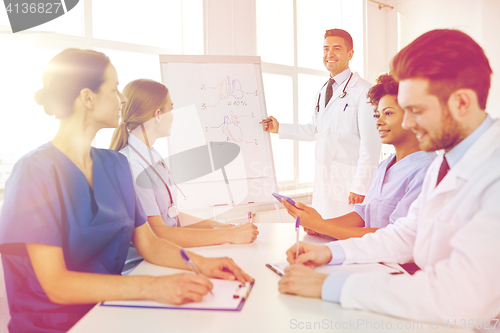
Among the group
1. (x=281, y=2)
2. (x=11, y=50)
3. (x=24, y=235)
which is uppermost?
(x=281, y=2)

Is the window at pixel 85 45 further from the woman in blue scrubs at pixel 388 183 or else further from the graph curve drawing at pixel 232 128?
the woman in blue scrubs at pixel 388 183

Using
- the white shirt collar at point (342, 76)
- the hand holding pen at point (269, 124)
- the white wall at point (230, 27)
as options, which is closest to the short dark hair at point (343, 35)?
the white shirt collar at point (342, 76)

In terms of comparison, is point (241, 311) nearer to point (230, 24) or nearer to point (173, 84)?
point (173, 84)

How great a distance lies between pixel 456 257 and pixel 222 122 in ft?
6.11

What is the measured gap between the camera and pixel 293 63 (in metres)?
3.70

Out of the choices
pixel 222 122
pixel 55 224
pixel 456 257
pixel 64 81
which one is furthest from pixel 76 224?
pixel 222 122

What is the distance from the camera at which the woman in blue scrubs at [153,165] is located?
1367 mm

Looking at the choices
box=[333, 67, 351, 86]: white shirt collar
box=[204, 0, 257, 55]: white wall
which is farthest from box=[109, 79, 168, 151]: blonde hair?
box=[333, 67, 351, 86]: white shirt collar

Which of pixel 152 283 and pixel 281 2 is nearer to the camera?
pixel 152 283

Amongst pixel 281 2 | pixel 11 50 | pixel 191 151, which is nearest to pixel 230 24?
pixel 281 2

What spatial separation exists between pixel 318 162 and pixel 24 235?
2.37m

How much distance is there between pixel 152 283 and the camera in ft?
2.73

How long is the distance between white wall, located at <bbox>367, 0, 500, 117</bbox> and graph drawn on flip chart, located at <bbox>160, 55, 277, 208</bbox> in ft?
7.35

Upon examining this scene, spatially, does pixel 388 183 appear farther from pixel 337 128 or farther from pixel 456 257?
pixel 337 128
